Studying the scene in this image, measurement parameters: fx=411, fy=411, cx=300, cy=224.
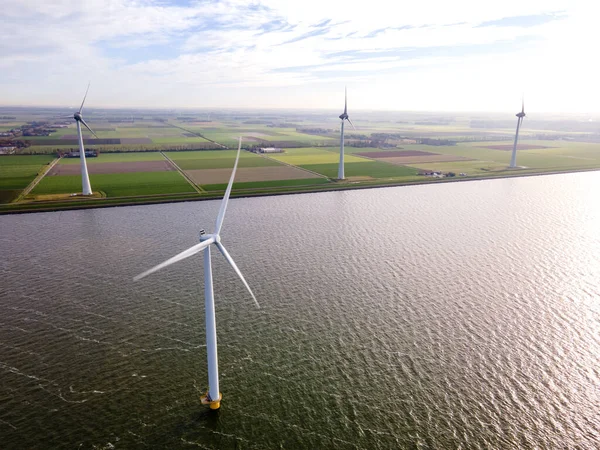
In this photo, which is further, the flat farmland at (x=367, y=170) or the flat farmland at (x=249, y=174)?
the flat farmland at (x=367, y=170)

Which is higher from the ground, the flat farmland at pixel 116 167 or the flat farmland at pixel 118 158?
the flat farmland at pixel 118 158

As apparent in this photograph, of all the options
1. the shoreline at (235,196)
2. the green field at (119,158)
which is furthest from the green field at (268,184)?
the green field at (119,158)

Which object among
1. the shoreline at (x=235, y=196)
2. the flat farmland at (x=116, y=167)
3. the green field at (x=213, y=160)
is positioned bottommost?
the shoreline at (x=235, y=196)

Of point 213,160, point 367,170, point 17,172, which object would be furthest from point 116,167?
point 367,170

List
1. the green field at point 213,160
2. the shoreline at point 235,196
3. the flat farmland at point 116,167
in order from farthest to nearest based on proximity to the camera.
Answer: the green field at point 213,160 → the flat farmland at point 116,167 → the shoreline at point 235,196

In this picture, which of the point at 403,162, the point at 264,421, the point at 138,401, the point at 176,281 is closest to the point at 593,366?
the point at 264,421

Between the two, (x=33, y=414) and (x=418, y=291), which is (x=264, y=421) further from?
(x=418, y=291)

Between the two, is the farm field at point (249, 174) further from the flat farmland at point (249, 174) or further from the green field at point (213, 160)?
the green field at point (213, 160)

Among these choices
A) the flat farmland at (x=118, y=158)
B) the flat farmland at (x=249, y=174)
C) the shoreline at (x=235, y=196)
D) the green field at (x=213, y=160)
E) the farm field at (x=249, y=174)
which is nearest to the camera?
the shoreline at (x=235, y=196)
